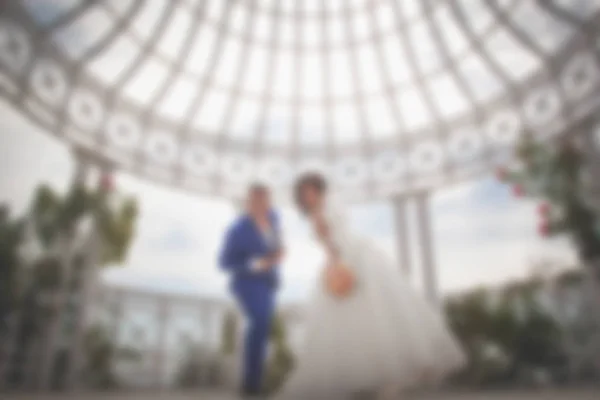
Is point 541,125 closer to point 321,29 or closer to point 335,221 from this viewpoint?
point 321,29

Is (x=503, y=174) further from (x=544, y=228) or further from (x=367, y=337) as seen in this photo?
(x=367, y=337)

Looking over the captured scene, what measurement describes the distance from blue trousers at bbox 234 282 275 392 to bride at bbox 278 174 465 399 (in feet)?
2.95

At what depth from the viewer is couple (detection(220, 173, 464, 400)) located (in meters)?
3.22

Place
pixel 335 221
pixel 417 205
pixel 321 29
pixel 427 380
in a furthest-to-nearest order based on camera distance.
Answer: pixel 321 29 → pixel 417 205 → pixel 335 221 → pixel 427 380

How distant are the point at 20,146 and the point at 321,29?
796 centimetres

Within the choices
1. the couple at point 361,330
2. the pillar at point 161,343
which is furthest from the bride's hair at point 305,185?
the pillar at point 161,343

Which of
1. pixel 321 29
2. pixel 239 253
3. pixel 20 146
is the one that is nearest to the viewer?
pixel 239 253

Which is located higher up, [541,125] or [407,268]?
[541,125]

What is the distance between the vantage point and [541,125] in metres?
8.76

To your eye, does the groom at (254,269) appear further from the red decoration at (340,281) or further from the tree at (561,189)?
the tree at (561,189)

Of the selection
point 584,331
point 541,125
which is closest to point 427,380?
point 584,331

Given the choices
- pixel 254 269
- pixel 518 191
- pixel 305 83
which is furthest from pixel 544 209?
pixel 305 83

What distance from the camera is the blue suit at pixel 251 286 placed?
4.39 m

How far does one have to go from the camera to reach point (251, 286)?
4.51 m
